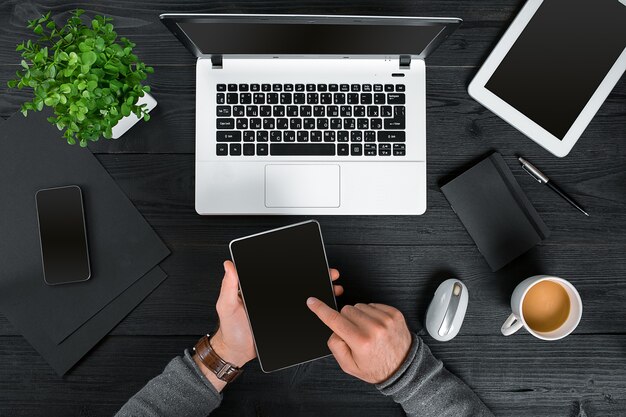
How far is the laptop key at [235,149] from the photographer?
922 millimetres

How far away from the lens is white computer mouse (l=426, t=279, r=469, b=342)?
0.89 meters

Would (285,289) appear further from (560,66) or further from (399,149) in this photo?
(560,66)

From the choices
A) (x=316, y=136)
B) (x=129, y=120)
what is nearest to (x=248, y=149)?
(x=316, y=136)

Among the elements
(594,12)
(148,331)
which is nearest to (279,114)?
(148,331)

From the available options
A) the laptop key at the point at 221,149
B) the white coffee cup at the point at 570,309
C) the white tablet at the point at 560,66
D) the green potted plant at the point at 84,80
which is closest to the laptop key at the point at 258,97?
the laptop key at the point at 221,149

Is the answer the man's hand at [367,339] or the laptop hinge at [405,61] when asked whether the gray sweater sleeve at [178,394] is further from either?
the laptop hinge at [405,61]

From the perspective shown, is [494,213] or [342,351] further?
[494,213]

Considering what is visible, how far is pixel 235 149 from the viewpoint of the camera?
3.02 ft

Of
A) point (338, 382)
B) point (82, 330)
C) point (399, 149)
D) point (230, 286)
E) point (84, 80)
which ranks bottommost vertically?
point (338, 382)

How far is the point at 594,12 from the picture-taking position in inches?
36.7

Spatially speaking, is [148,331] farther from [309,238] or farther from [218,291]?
[309,238]

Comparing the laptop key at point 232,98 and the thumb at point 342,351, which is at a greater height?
the laptop key at point 232,98

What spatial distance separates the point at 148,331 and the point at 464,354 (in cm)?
60

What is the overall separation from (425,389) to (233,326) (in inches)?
14.0
